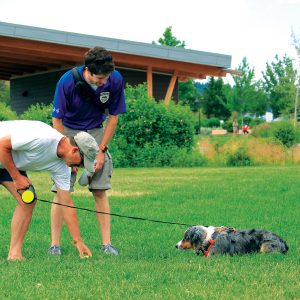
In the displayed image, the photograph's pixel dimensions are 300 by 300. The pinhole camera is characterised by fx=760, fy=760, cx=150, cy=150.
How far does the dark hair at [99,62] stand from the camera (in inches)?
285

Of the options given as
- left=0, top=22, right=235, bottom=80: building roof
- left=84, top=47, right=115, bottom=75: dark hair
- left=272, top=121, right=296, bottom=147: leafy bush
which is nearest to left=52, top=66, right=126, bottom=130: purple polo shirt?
left=84, top=47, right=115, bottom=75: dark hair

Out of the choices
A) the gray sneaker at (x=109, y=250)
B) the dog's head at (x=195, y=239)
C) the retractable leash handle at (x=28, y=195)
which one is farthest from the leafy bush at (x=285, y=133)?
the retractable leash handle at (x=28, y=195)

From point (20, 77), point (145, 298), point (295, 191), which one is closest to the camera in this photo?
point (145, 298)

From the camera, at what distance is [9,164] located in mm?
6887

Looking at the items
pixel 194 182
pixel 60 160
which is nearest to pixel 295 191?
pixel 194 182

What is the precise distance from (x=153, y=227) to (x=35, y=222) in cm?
175

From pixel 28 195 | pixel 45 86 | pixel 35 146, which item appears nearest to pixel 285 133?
pixel 45 86

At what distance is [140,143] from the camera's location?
944 inches

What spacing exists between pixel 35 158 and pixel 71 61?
23439 mm

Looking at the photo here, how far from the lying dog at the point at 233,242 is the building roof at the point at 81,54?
1864 centimetres

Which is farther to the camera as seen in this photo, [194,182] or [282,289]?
[194,182]

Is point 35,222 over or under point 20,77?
under

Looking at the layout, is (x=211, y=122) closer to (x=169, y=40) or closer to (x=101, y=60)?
(x=169, y=40)

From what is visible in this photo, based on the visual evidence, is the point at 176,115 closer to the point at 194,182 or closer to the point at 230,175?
the point at 230,175
